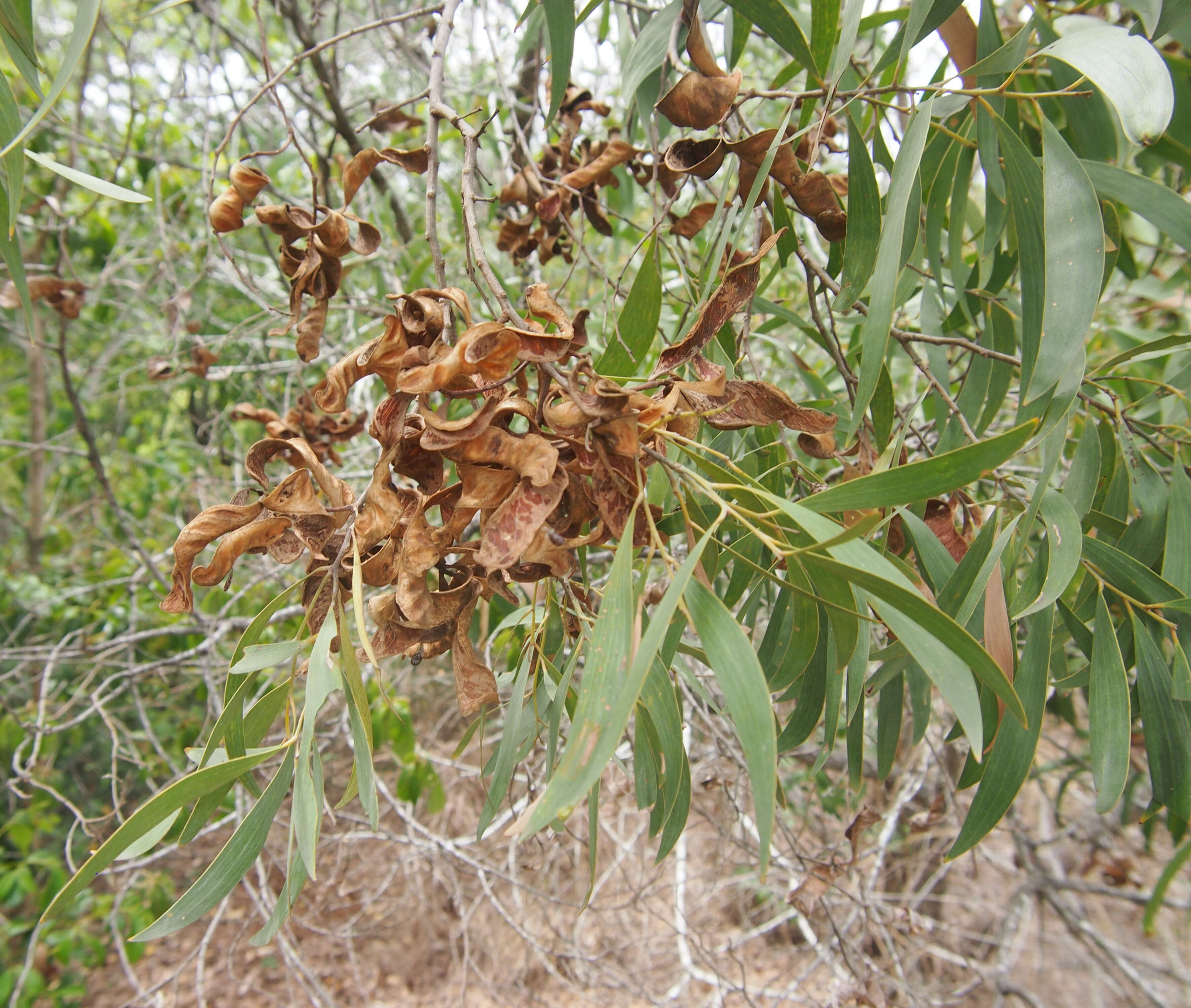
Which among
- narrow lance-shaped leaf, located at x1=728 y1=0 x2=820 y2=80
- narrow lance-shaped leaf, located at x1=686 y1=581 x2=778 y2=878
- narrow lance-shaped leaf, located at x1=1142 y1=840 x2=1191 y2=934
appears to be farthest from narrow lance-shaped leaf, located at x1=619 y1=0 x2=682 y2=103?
narrow lance-shaped leaf, located at x1=1142 y1=840 x2=1191 y2=934

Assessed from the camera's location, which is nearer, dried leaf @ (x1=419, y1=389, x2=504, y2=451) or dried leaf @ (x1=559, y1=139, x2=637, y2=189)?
dried leaf @ (x1=419, y1=389, x2=504, y2=451)

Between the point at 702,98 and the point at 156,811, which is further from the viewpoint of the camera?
the point at 702,98

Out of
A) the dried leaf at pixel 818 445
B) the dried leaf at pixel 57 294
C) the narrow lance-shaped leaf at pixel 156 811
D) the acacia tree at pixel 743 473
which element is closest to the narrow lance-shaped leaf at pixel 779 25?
the acacia tree at pixel 743 473

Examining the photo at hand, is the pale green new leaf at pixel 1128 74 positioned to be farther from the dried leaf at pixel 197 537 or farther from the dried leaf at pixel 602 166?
the dried leaf at pixel 197 537

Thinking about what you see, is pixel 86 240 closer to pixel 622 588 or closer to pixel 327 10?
pixel 327 10

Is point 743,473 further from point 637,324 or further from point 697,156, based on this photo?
point 697,156

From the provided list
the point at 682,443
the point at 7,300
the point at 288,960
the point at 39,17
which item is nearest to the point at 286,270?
the point at 682,443

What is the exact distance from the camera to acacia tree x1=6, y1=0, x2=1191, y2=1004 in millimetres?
449

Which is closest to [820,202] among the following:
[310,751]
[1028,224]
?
[1028,224]

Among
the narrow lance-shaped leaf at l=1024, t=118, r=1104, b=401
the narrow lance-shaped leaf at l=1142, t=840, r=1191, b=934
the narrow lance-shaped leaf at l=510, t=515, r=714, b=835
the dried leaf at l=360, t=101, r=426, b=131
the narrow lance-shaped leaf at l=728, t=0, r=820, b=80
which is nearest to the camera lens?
the narrow lance-shaped leaf at l=510, t=515, r=714, b=835

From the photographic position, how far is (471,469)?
0.47m

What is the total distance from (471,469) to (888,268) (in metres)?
0.33

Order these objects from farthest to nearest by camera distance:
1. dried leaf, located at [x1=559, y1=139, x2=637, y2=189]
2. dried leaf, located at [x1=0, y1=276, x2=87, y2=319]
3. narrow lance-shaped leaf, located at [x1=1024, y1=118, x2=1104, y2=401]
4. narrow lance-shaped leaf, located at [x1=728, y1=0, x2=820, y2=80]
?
dried leaf, located at [x1=0, y1=276, x2=87, y2=319]
dried leaf, located at [x1=559, y1=139, x2=637, y2=189]
narrow lance-shaped leaf, located at [x1=728, y1=0, x2=820, y2=80]
narrow lance-shaped leaf, located at [x1=1024, y1=118, x2=1104, y2=401]

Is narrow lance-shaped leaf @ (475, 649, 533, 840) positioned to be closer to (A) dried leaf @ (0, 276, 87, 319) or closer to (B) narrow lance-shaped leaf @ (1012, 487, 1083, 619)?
(B) narrow lance-shaped leaf @ (1012, 487, 1083, 619)
